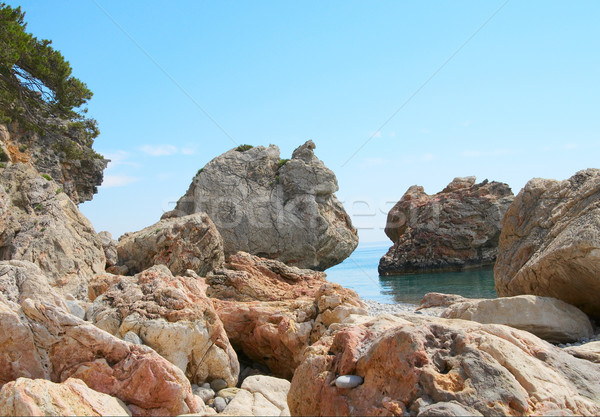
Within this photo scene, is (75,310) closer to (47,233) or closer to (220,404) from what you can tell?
(220,404)

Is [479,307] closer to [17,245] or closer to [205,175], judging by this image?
[17,245]

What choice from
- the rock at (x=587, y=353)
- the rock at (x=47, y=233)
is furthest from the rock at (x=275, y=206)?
the rock at (x=587, y=353)

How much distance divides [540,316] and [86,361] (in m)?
7.08

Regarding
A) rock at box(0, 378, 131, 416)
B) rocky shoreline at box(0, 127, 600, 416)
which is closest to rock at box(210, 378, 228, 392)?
rocky shoreline at box(0, 127, 600, 416)

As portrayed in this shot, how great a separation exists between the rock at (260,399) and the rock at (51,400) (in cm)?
155

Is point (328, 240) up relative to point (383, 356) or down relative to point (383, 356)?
up

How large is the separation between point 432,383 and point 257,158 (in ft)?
139

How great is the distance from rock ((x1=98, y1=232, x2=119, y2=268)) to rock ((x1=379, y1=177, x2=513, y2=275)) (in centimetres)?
3925

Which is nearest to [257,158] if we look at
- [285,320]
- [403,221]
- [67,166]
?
[67,166]

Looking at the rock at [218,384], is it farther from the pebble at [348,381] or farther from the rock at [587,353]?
the rock at [587,353]

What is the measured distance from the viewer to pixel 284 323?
876cm

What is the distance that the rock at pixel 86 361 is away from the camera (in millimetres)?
5477

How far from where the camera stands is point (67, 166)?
1129 inches

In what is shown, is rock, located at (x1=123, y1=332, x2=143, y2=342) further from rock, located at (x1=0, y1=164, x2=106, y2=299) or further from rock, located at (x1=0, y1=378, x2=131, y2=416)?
rock, located at (x1=0, y1=164, x2=106, y2=299)
